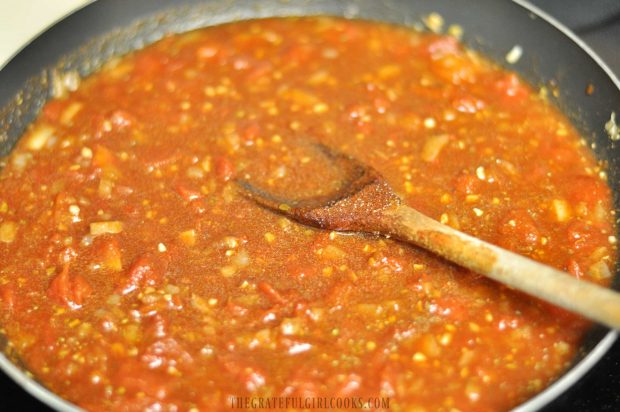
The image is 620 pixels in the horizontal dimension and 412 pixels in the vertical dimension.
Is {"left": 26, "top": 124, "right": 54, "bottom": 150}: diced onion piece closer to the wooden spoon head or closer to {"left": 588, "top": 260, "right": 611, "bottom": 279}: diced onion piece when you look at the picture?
the wooden spoon head

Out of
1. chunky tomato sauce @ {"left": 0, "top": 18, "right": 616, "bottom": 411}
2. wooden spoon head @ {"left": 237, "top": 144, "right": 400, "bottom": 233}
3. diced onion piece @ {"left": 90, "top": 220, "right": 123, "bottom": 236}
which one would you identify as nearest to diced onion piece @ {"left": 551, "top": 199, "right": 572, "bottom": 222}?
chunky tomato sauce @ {"left": 0, "top": 18, "right": 616, "bottom": 411}

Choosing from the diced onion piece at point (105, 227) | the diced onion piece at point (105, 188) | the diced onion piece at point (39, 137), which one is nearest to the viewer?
the diced onion piece at point (105, 227)

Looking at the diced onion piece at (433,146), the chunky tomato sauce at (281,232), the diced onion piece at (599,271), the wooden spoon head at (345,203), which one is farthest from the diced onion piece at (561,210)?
the wooden spoon head at (345,203)

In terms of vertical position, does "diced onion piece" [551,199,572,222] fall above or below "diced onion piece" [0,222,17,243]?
below

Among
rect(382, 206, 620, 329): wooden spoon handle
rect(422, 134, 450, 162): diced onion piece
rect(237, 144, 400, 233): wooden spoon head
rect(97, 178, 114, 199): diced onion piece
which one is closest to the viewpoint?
rect(382, 206, 620, 329): wooden spoon handle

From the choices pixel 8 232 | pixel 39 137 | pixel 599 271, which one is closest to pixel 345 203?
pixel 599 271

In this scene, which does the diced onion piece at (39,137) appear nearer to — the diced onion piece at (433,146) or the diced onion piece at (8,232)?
the diced onion piece at (8,232)

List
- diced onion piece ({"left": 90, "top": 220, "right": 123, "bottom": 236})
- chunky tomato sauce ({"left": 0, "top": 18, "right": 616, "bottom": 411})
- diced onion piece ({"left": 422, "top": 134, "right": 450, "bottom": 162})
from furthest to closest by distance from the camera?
diced onion piece ({"left": 422, "top": 134, "right": 450, "bottom": 162}), diced onion piece ({"left": 90, "top": 220, "right": 123, "bottom": 236}), chunky tomato sauce ({"left": 0, "top": 18, "right": 616, "bottom": 411})

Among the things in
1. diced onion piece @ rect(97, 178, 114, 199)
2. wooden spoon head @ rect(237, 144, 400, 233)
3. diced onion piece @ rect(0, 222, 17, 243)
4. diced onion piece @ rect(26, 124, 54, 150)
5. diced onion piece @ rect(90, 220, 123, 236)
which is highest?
diced onion piece @ rect(26, 124, 54, 150)
